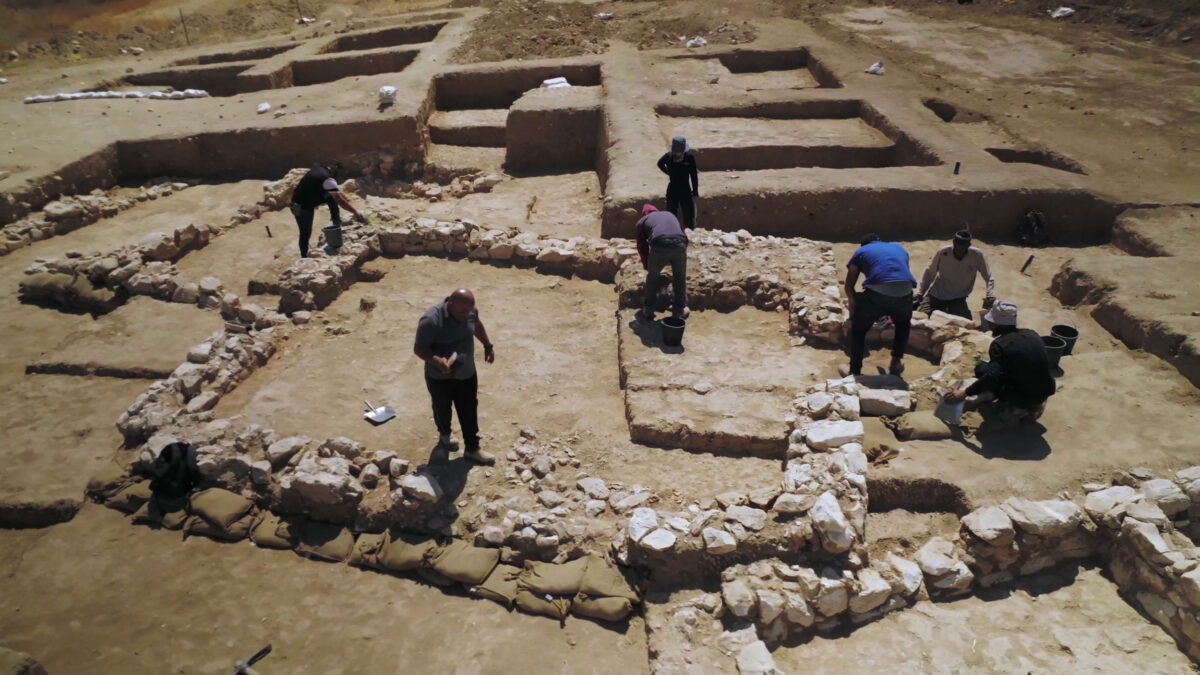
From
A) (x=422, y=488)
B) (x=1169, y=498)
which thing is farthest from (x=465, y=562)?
(x=1169, y=498)

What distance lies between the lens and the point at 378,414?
20.6ft

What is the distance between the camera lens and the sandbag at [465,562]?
4.90 m

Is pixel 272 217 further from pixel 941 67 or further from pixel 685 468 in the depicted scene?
pixel 941 67

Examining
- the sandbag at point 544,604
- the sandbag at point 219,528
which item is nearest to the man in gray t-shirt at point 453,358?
the sandbag at point 544,604

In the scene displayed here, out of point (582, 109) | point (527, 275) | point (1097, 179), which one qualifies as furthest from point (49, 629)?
point (1097, 179)

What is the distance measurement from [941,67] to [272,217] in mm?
13350

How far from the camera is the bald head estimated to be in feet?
16.5

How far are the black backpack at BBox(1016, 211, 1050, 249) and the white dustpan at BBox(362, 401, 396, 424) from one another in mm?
8306

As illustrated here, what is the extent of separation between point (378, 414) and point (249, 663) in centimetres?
236

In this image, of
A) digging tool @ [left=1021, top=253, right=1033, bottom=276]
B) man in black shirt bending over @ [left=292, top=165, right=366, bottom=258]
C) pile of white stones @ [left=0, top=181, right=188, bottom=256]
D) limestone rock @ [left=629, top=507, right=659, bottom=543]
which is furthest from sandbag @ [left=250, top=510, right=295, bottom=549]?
digging tool @ [left=1021, top=253, right=1033, bottom=276]

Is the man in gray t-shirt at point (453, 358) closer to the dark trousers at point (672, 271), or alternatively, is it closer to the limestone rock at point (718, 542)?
the limestone rock at point (718, 542)

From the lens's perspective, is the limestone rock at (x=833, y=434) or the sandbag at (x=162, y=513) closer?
the limestone rock at (x=833, y=434)

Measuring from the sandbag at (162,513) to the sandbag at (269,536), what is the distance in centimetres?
61

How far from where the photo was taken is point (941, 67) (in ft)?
47.5
